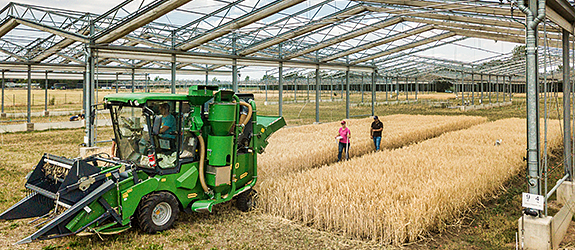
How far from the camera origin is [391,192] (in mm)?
7371

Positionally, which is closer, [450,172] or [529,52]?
[529,52]

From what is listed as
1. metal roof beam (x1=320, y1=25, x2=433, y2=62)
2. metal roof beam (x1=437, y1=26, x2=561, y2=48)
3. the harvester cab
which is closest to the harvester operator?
the harvester cab

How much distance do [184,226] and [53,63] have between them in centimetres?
2060

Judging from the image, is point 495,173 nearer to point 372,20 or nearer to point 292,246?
point 292,246

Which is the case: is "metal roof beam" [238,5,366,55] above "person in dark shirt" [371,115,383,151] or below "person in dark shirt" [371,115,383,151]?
above

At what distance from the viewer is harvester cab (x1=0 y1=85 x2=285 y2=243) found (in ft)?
18.4

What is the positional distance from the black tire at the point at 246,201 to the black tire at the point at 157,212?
137 centimetres

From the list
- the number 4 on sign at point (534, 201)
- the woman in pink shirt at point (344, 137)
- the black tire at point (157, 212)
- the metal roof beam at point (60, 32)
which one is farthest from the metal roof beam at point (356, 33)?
the black tire at point (157, 212)

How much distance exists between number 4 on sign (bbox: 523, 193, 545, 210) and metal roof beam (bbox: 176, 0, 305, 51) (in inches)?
354

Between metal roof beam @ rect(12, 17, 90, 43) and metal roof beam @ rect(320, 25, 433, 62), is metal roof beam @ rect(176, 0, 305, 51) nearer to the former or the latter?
metal roof beam @ rect(12, 17, 90, 43)

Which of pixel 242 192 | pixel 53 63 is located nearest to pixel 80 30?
pixel 53 63

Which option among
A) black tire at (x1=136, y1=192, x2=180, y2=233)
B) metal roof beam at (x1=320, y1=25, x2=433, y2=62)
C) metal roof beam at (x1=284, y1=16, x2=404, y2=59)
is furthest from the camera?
metal roof beam at (x1=320, y1=25, x2=433, y2=62)

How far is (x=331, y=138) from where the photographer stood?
14.9 m

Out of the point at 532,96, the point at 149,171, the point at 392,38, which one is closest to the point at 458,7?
the point at 532,96
